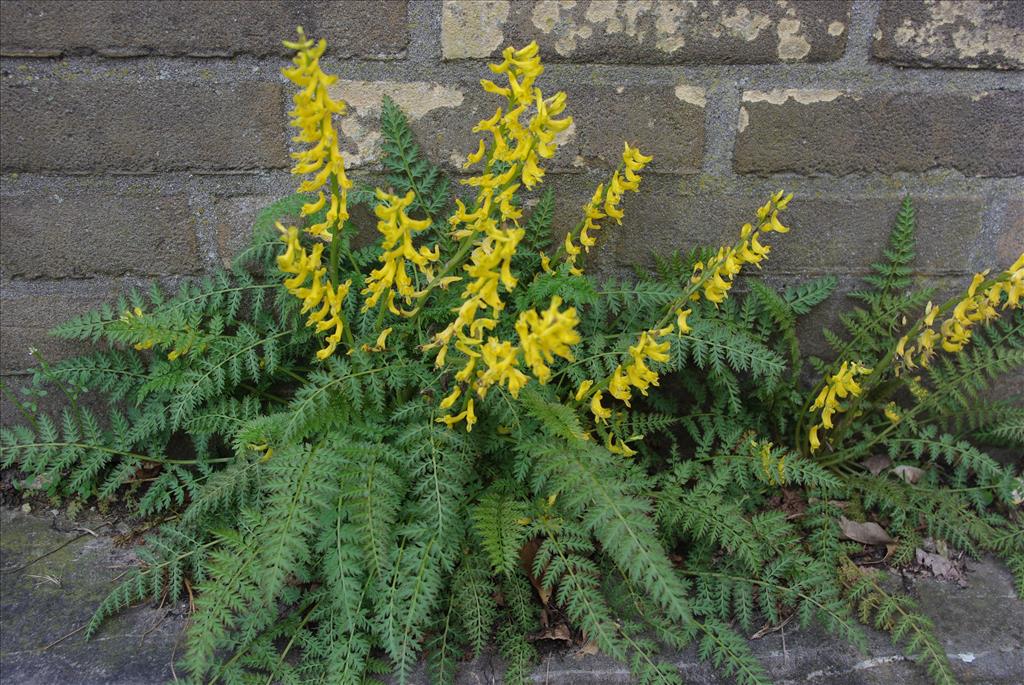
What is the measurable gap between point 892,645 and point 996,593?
429 millimetres

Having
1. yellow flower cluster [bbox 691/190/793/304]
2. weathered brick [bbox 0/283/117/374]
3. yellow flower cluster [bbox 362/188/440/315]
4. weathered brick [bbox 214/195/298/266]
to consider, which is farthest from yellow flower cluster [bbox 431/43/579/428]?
weathered brick [bbox 0/283/117/374]

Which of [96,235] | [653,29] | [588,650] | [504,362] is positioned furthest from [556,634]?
[96,235]

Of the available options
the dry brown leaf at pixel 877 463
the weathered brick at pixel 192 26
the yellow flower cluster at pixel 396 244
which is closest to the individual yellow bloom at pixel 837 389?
the dry brown leaf at pixel 877 463

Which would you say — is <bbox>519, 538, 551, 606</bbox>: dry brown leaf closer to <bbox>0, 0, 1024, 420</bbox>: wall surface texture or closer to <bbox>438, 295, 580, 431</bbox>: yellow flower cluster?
<bbox>438, 295, 580, 431</bbox>: yellow flower cluster

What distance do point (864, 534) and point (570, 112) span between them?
1468 millimetres

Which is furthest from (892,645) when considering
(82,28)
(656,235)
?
(82,28)

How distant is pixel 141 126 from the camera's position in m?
2.10

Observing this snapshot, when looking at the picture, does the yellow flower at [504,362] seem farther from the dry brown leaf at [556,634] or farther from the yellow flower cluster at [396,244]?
the dry brown leaf at [556,634]

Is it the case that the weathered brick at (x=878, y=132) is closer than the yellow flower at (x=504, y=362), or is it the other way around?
the yellow flower at (x=504, y=362)

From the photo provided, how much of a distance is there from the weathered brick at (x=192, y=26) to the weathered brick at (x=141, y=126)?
94mm

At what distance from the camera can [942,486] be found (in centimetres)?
233

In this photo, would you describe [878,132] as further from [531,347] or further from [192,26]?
[192,26]

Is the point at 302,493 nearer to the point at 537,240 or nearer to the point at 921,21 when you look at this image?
the point at 537,240

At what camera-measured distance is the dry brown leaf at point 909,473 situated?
2.35m
